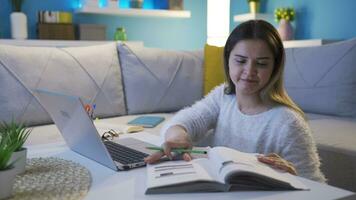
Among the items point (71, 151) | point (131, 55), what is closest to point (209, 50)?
point (131, 55)

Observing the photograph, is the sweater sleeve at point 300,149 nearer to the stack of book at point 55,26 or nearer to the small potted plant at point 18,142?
the small potted plant at point 18,142

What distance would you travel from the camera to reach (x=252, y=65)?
113 centimetres

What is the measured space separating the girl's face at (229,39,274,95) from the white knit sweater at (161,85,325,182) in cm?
10

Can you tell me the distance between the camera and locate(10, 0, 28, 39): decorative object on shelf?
9.79 feet

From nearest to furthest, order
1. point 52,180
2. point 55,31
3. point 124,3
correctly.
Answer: point 52,180, point 55,31, point 124,3

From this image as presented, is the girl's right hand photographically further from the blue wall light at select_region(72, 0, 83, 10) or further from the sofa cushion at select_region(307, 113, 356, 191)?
the blue wall light at select_region(72, 0, 83, 10)

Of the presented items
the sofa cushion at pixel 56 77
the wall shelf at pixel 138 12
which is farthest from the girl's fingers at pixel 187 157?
the wall shelf at pixel 138 12

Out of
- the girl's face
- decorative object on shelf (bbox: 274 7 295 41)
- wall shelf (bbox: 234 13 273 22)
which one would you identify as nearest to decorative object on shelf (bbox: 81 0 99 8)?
wall shelf (bbox: 234 13 273 22)

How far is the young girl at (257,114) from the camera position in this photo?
1.07 meters

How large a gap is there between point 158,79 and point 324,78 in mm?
991

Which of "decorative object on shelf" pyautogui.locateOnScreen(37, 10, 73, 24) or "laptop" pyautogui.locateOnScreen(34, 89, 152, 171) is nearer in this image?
"laptop" pyautogui.locateOnScreen(34, 89, 152, 171)

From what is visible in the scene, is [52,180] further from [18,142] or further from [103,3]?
[103,3]

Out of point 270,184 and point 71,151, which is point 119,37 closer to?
point 71,151

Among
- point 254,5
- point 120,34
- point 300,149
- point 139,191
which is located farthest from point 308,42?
point 139,191
